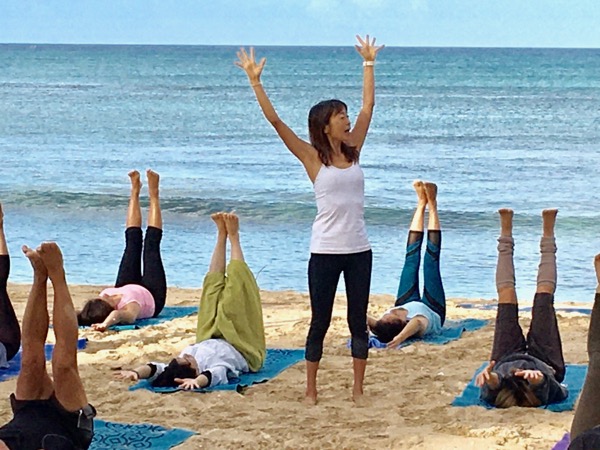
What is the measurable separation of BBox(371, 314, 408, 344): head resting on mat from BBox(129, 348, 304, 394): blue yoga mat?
0.55m

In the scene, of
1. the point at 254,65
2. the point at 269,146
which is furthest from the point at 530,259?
the point at 269,146

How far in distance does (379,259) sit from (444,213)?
13.8ft

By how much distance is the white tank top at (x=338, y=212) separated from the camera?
19.5ft

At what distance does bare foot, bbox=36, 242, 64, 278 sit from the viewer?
4770mm

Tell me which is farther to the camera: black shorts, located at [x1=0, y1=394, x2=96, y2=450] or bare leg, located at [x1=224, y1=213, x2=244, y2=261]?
bare leg, located at [x1=224, y1=213, x2=244, y2=261]

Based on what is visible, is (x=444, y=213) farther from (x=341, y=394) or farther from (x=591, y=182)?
(x=341, y=394)

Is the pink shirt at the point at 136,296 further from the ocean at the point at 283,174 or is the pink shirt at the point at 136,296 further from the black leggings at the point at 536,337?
the black leggings at the point at 536,337

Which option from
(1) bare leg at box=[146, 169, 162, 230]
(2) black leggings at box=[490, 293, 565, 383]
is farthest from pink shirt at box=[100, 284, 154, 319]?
(2) black leggings at box=[490, 293, 565, 383]

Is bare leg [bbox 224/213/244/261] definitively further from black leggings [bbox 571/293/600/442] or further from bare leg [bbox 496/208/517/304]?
black leggings [bbox 571/293/600/442]

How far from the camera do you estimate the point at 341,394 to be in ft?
21.1

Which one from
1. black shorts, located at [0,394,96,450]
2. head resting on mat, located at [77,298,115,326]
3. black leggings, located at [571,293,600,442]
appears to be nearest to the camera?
black leggings, located at [571,293,600,442]

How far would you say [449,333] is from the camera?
7977 mm

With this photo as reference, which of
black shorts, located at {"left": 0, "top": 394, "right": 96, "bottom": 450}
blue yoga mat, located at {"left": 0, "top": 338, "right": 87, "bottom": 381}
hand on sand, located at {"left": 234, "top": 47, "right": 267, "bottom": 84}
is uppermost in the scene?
hand on sand, located at {"left": 234, "top": 47, "right": 267, "bottom": 84}

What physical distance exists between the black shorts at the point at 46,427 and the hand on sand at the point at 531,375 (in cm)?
229
